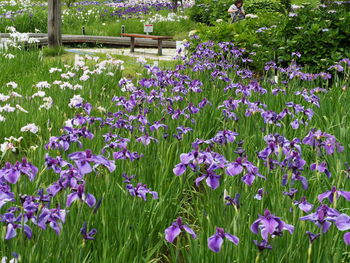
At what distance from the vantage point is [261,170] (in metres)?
2.69

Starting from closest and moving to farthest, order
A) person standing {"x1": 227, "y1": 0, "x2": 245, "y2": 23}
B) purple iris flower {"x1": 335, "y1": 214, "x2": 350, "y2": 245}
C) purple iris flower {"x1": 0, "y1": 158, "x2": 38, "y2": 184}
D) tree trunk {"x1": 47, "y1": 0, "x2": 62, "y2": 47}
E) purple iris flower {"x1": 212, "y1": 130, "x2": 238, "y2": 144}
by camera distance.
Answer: purple iris flower {"x1": 335, "y1": 214, "x2": 350, "y2": 245} < purple iris flower {"x1": 0, "y1": 158, "x2": 38, "y2": 184} < purple iris flower {"x1": 212, "y1": 130, "x2": 238, "y2": 144} < tree trunk {"x1": 47, "y1": 0, "x2": 62, "y2": 47} < person standing {"x1": 227, "y1": 0, "x2": 245, "y2": 23}

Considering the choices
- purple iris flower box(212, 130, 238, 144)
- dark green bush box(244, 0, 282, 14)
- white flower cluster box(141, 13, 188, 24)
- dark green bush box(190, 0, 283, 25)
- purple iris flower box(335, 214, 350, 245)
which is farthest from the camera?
A: white flower cluster box(141, 13, 188, 24)

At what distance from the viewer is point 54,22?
30.9ft

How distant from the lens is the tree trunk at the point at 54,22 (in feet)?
30.3

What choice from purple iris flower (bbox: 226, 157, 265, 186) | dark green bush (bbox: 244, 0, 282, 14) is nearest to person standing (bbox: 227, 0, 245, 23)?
dark green bush (bbox: 244, 0, 282, 14)

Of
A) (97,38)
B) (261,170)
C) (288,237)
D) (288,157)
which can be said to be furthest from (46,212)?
(97,38)

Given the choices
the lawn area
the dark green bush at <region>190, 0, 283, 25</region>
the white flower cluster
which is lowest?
the lawn area

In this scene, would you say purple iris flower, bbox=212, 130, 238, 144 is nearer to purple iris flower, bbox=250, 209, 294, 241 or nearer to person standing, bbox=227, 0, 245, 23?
purple iris flower, bbox=250, 209, 294, 241

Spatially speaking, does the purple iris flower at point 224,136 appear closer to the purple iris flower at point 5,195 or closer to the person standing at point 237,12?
the purple iris flower at point 5,195

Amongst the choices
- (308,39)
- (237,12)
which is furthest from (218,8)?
(308,39)

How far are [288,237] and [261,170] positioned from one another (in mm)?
880

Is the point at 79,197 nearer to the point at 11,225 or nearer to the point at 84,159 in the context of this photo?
the point at 84,159

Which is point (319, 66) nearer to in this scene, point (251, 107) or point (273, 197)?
point (251, 107)

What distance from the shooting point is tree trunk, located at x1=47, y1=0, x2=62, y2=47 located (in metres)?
9.23
